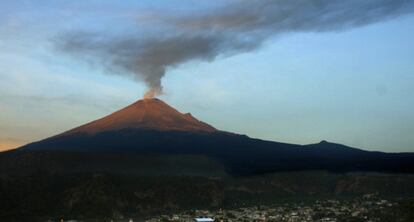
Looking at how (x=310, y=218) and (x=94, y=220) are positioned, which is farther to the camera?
(x=94, y=220)

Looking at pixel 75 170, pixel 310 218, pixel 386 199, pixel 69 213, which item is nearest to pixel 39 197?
pixel 69 213

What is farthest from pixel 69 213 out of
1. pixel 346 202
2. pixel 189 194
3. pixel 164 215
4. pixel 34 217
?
pixel 346 202

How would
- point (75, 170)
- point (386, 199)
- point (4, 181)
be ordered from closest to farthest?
point (386, 199) → point (4, 181) → point (75, 170)

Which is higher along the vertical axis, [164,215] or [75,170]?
[75,170]

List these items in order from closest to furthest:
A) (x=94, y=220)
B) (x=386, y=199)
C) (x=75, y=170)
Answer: (x=94, y=220) < (x=386, y=199) < (x=75, y=170)

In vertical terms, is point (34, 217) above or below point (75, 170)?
below

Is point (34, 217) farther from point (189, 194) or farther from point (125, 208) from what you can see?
point (189, 194)

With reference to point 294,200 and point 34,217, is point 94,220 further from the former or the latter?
point 294,200

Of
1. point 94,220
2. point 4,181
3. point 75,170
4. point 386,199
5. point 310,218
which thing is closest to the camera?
point 310,218

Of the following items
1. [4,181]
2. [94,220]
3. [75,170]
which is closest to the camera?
[94,220]
